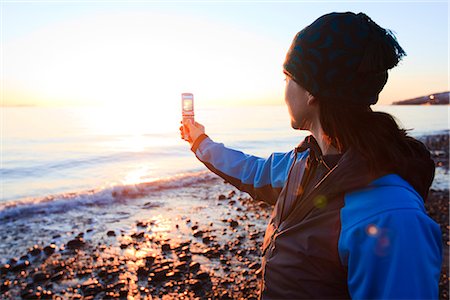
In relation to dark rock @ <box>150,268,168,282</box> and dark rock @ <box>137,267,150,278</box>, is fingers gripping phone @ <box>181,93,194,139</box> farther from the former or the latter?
dark rock @ <box>137,267,150,278</box>

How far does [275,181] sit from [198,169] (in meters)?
22.3

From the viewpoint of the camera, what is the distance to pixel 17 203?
1453 centimetres

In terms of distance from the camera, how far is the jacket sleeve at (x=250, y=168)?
2637mm

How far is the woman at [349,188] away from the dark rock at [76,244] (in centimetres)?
858

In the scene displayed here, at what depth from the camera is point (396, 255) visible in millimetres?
1311

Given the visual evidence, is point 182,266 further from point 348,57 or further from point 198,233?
point 348,57

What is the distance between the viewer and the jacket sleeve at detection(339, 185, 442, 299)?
1.30 meters

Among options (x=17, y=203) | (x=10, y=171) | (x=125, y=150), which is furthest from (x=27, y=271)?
(x=125, y=150)

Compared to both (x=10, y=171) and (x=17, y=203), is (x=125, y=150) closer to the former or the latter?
(x=10, y=171)

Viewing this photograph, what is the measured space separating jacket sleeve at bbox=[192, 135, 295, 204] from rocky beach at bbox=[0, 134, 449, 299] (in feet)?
15.3

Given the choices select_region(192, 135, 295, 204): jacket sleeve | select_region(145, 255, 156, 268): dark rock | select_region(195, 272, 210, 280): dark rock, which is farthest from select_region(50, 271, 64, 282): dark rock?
select_region(192, 135, 295, 204): jacket sleeve

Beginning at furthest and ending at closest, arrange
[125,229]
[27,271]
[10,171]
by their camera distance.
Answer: [10,171] < [125,229] < [27,271]

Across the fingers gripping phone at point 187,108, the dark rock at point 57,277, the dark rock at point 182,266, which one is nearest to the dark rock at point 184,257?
the dark rock at point 182,266

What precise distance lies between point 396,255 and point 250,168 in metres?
1.58
